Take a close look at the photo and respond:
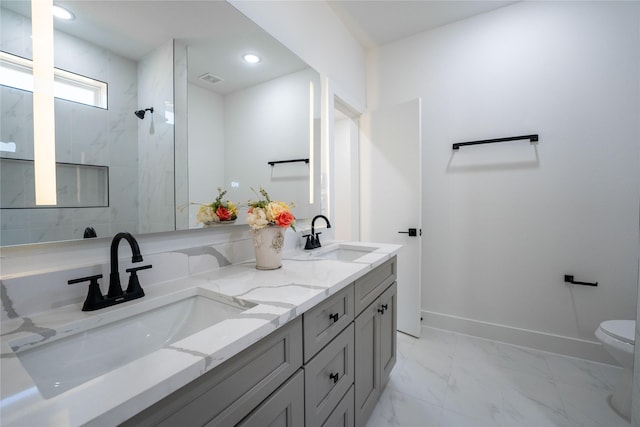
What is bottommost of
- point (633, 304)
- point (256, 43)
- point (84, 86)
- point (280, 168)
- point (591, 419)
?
point (591, 419)

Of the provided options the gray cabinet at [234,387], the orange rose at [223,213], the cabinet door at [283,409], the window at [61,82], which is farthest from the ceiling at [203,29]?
the cabinet door at [283,409]

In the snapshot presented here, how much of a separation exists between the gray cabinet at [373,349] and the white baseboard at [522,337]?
999 millimetres

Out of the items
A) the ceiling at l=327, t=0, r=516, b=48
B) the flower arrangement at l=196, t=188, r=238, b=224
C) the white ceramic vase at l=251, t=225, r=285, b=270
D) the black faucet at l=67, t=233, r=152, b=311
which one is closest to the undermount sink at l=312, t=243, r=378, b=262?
the white ceramic vase at l=251, t=225, r=285, b=270

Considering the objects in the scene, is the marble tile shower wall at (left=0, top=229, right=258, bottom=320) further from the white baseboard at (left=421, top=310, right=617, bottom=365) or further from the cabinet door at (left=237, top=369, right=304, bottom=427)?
the white baseboard at (left=421, top=310, right=617, bottom=365)

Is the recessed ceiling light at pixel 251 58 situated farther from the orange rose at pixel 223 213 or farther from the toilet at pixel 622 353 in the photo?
the toilet at pixel 622 353

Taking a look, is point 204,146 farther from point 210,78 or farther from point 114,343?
point 114,343

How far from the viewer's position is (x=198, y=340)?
57cm

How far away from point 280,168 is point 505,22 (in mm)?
2209

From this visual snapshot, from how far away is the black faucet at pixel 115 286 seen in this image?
74cm

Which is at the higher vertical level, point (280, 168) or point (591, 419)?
point (280, 168)

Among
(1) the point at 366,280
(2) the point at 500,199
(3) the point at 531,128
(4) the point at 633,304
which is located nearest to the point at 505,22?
(3) the point at 531,128

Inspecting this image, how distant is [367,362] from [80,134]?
57.8 inches

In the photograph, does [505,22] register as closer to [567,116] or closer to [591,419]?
[567,116]

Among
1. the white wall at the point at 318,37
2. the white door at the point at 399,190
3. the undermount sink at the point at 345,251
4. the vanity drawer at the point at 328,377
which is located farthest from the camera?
the white door at the point at 399,190
